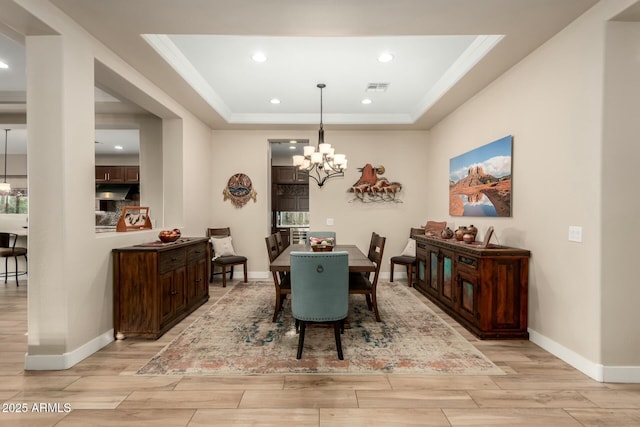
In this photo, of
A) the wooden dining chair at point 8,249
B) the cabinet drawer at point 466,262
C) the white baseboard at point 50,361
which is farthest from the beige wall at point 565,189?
the wooden dining chair at point 8,249

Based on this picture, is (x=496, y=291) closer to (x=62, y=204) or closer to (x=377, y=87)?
(x=377, y=87)

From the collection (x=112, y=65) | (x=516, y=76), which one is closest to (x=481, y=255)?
(x=516, y=76)

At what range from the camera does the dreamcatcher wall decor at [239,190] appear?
582cm

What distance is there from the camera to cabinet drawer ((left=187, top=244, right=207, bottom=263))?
3.77 metres

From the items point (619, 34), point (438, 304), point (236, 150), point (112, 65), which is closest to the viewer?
point (619, 34)

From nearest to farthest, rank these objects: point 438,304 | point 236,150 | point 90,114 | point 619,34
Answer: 1. point 619,34
2. point 90,114
3. point 438,304
4. point 236,150

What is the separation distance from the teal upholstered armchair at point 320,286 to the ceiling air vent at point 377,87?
268cm

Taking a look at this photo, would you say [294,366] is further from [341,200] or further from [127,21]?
[341,200]

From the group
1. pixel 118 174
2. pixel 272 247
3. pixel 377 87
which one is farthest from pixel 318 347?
pixel 118 174

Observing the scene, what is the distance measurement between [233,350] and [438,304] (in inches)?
105

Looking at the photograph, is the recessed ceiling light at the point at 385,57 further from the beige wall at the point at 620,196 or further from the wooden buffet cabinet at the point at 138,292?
the wooden buffet cabinet at the point at 138,292

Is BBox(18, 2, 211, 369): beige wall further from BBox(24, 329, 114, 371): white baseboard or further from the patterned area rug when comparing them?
the patterned area rug

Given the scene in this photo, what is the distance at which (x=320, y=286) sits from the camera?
250cm

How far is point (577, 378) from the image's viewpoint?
90.5 inches
